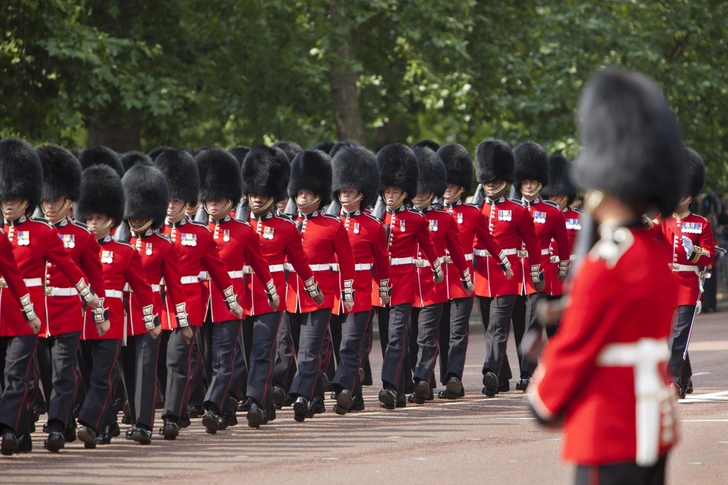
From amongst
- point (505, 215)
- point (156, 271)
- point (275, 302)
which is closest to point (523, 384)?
point (505, 215)

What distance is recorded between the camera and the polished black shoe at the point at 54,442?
8391 millimetres

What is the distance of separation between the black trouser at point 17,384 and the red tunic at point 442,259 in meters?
3.65

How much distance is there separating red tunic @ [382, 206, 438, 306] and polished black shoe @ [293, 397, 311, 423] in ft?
4.93

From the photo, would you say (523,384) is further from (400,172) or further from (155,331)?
(155,331)

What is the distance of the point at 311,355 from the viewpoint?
32.5ft

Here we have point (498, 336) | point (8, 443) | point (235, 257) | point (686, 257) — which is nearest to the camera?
point (8, 443)

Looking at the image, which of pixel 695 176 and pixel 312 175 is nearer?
pixel 312 175

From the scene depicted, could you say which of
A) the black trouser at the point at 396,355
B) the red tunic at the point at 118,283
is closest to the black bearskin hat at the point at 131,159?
the black trouser at the point at 396,355

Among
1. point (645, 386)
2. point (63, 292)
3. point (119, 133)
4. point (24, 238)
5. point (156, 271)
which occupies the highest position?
point (119, 133)

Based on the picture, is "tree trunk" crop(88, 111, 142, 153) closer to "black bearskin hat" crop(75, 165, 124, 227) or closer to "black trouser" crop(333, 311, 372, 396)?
"black trouser" crop(333, 311, 372, 396)

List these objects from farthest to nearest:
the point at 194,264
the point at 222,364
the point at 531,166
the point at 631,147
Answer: the point at 531,166 < the point at 194,264 < the point at 222,364 < the point at 631,147

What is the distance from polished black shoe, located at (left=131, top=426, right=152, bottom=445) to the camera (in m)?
8.78

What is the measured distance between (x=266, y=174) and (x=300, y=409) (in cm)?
209

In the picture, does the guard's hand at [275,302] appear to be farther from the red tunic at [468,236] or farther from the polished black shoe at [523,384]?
the polished black shoe at [523,384]
